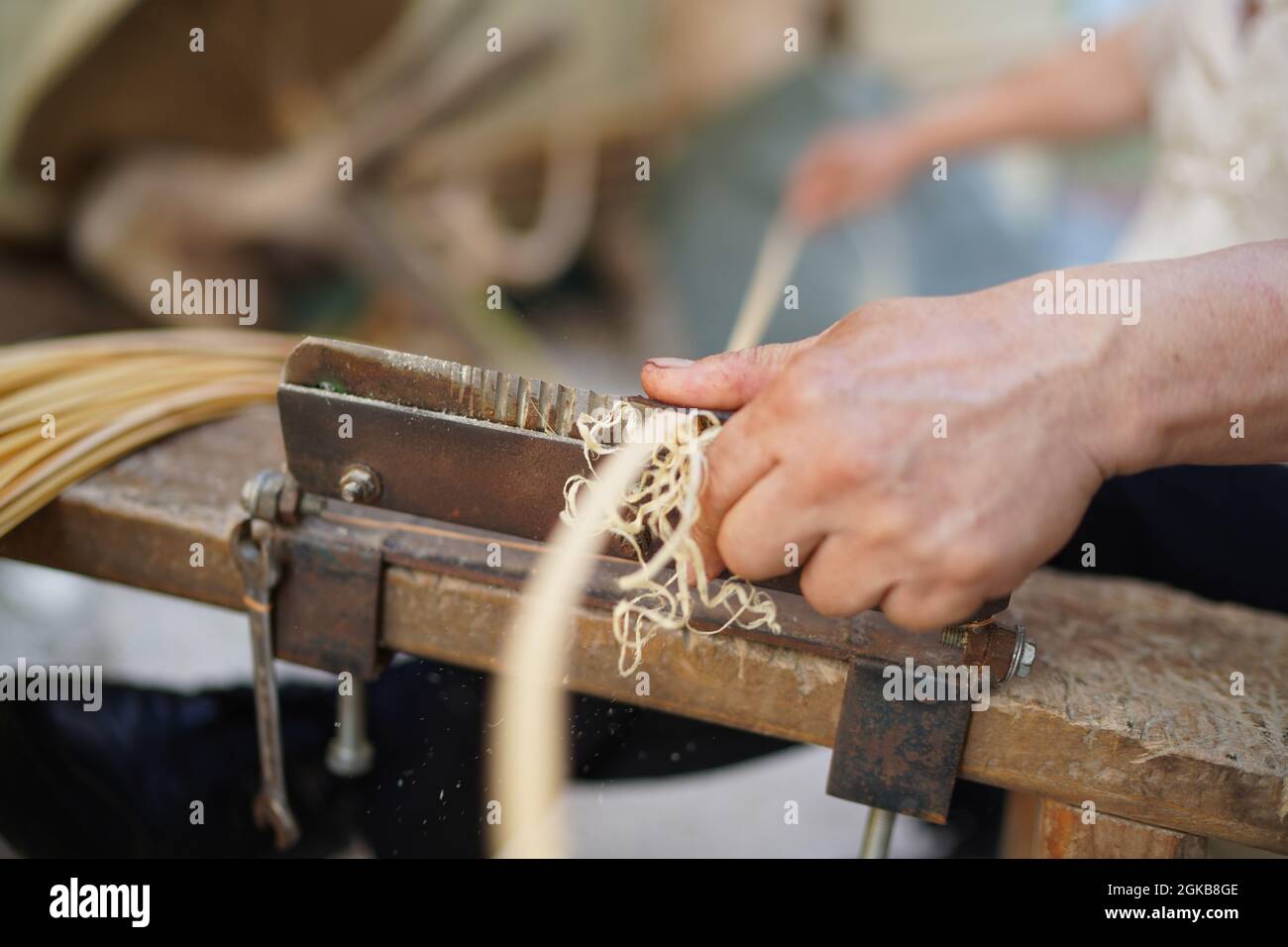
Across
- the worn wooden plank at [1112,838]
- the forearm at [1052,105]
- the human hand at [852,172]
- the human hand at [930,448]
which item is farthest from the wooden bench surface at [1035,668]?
the human hand at [852,172]

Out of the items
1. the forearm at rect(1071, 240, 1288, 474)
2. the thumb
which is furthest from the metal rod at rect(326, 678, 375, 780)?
the forearm at rect(1071, 240, 1288, 474)

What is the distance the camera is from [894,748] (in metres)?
0.74

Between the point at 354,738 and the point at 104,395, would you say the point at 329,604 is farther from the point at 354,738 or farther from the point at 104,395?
the point at 104,395

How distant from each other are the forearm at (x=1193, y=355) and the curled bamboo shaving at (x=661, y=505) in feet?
0.89

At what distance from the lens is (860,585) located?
0.64m

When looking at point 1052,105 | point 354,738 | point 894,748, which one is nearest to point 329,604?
point 354,738

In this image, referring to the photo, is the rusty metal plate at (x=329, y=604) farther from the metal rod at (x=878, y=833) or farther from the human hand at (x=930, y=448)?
the metal rod at (x=878, y=833)

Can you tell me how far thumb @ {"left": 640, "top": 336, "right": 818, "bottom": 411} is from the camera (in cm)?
69

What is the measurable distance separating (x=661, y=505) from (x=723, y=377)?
107 millimetres

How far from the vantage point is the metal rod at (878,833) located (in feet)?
2.70

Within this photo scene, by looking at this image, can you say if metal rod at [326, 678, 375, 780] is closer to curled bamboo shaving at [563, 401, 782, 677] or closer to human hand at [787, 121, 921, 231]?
curled bamboo shaving at [563, 401, 782, 677]

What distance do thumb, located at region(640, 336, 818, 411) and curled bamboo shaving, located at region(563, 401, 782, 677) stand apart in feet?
0.06
